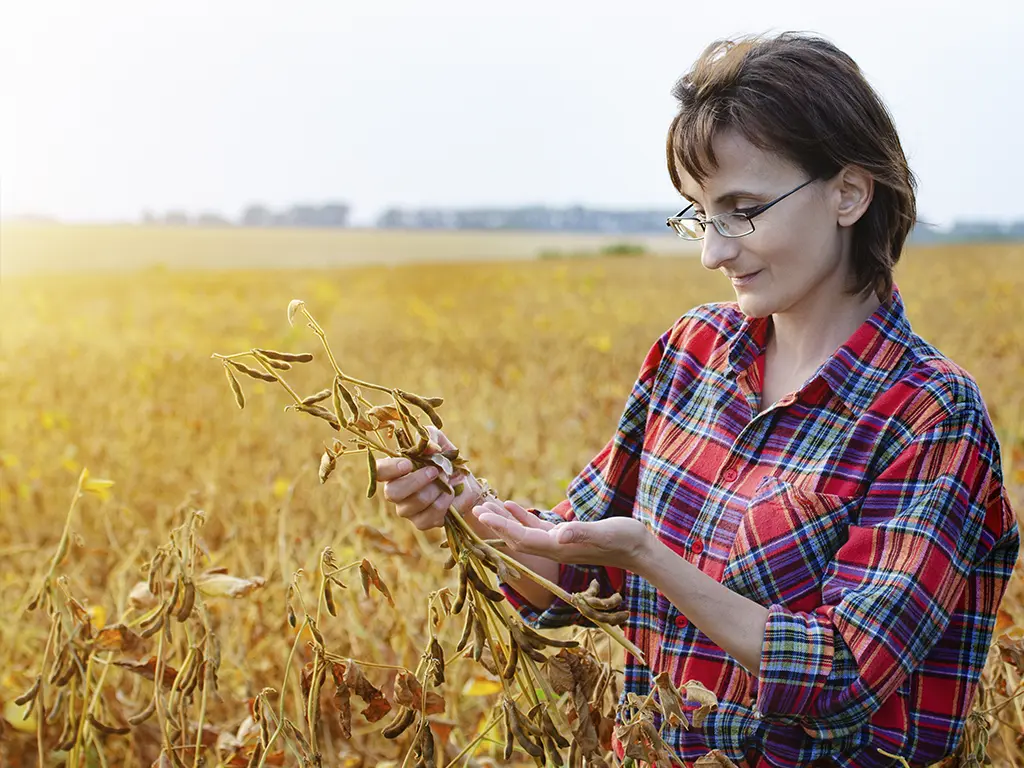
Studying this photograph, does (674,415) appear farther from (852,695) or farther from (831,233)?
(852,695)

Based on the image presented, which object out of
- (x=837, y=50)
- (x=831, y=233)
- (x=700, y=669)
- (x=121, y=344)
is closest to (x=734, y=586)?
(x=700, y=669)

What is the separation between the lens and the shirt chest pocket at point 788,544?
122 centimetres

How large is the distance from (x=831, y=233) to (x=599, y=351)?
15.9ft

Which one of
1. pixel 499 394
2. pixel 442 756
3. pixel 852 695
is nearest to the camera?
pixel 852 695

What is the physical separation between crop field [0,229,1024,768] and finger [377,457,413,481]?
0.31ft

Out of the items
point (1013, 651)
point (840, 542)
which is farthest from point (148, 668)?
point (1013, 651)

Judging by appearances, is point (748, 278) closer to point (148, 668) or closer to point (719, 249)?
point (719, 249)

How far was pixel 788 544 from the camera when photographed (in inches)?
48.4

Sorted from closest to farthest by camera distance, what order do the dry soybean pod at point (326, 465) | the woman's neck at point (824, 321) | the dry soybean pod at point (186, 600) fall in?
the dry soybean pod at point (326, 465)
the dry soybean pod at point (186, 600)
the woman's neck at point (824, 321)

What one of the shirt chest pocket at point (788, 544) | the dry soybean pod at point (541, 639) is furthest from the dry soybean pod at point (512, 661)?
the shirt chest pocket at point (788, 544)

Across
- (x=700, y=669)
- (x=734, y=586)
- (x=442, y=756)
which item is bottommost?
(x=442, y=756)

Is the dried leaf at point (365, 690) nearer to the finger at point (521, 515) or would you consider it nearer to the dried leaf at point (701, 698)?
the finger at point (521, 515)

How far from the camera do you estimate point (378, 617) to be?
2.28 m

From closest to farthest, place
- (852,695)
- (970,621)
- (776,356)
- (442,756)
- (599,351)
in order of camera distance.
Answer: (852,695)
(970,621)
(776,356)
(442,756)
(599,351)
